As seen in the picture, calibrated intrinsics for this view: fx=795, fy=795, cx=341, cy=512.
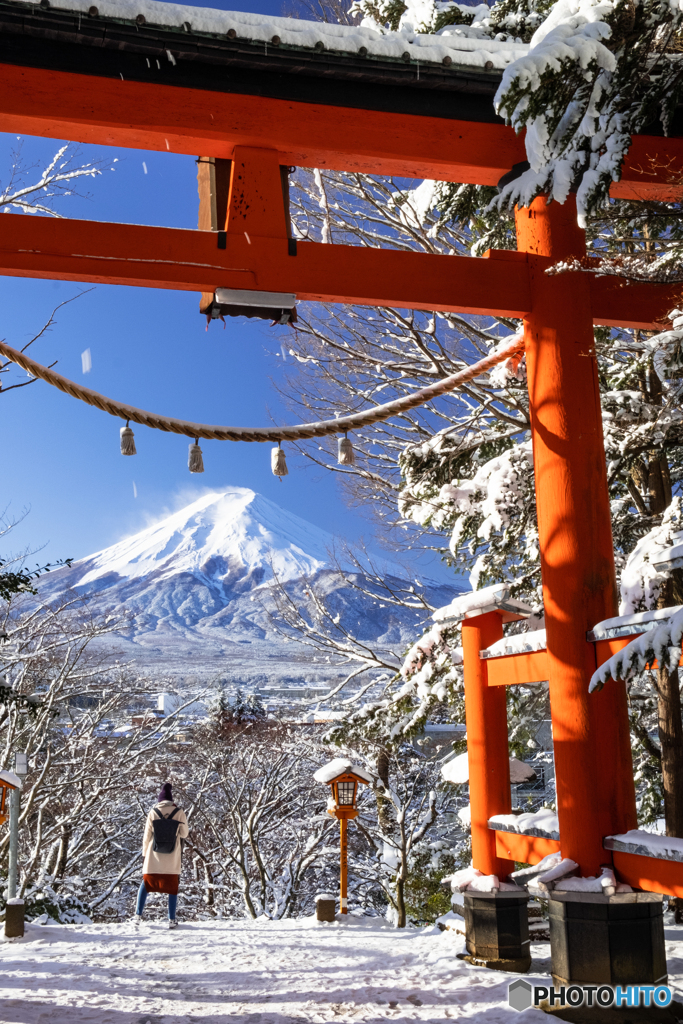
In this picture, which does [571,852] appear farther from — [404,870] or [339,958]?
[404,870]

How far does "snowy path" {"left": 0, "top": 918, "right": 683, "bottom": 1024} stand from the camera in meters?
3.85

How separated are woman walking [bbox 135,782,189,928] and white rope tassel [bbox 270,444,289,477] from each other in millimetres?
4271

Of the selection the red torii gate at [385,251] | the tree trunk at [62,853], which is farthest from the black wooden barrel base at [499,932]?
the tree trunk at [62,853]

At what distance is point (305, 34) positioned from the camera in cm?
426

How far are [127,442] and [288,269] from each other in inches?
52.2

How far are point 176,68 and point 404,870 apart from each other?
11541mm

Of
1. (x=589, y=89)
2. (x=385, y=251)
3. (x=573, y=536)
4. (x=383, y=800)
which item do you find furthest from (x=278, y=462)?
(x=383, y=800)

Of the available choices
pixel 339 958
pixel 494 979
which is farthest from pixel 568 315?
pixel 339 958

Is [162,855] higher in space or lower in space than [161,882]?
higher

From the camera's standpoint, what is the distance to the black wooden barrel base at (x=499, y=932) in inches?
173

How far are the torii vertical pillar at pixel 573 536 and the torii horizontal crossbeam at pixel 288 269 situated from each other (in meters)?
0.18

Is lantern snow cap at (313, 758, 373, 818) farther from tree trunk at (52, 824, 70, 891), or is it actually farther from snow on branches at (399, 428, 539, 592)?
tree trunk at (52, 824, 70, 891)

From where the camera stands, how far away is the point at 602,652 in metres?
→ 3.96

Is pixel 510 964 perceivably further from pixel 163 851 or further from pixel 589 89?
pixel 589 89
